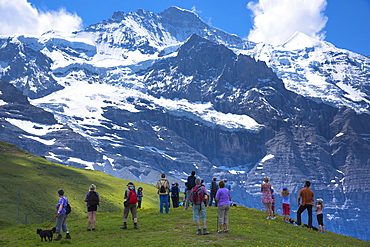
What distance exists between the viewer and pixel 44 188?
382 feet

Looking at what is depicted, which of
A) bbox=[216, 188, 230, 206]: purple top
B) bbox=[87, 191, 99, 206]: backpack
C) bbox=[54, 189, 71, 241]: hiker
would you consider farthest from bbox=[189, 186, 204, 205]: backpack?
bbox=[54, 189, 71, 241]: hiker

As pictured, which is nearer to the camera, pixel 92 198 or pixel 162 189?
pixel 92 198

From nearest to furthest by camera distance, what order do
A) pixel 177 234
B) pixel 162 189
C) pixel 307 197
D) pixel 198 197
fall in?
pixel 198 197 < pixel 177 234 < pixel 307 197 < pixel 162 189

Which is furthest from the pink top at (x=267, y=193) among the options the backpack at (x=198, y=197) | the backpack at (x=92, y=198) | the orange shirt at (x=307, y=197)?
the backpack at (x=92, y=198)

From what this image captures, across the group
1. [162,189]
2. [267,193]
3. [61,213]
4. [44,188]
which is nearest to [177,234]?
[61,213]

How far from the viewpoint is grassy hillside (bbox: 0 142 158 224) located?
96.7m

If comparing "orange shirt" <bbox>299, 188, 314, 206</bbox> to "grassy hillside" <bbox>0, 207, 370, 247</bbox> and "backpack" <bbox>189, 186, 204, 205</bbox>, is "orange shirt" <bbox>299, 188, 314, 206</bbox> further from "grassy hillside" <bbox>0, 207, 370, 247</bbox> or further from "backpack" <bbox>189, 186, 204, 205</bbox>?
"backpack" <bbox>189, 186, 204, 205</bbox>

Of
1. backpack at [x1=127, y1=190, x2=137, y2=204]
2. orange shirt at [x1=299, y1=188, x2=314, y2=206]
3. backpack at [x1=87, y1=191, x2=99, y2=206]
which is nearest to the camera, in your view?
backpack at [x1=87, y1=191, x2=99, y2=206]

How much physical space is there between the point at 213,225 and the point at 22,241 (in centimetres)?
1500

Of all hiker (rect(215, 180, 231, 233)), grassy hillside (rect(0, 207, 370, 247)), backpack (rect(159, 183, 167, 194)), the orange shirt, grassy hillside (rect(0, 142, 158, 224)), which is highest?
grassy hillside (rect(0, 142, 158, 224))

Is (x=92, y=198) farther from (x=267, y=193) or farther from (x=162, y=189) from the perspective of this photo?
(x=267, y=193)

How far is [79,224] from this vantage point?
4778cm

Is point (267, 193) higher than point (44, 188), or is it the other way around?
point (44, 188)

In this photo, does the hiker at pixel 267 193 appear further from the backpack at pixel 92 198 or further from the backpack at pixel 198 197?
the backpack at pixel 92 198
